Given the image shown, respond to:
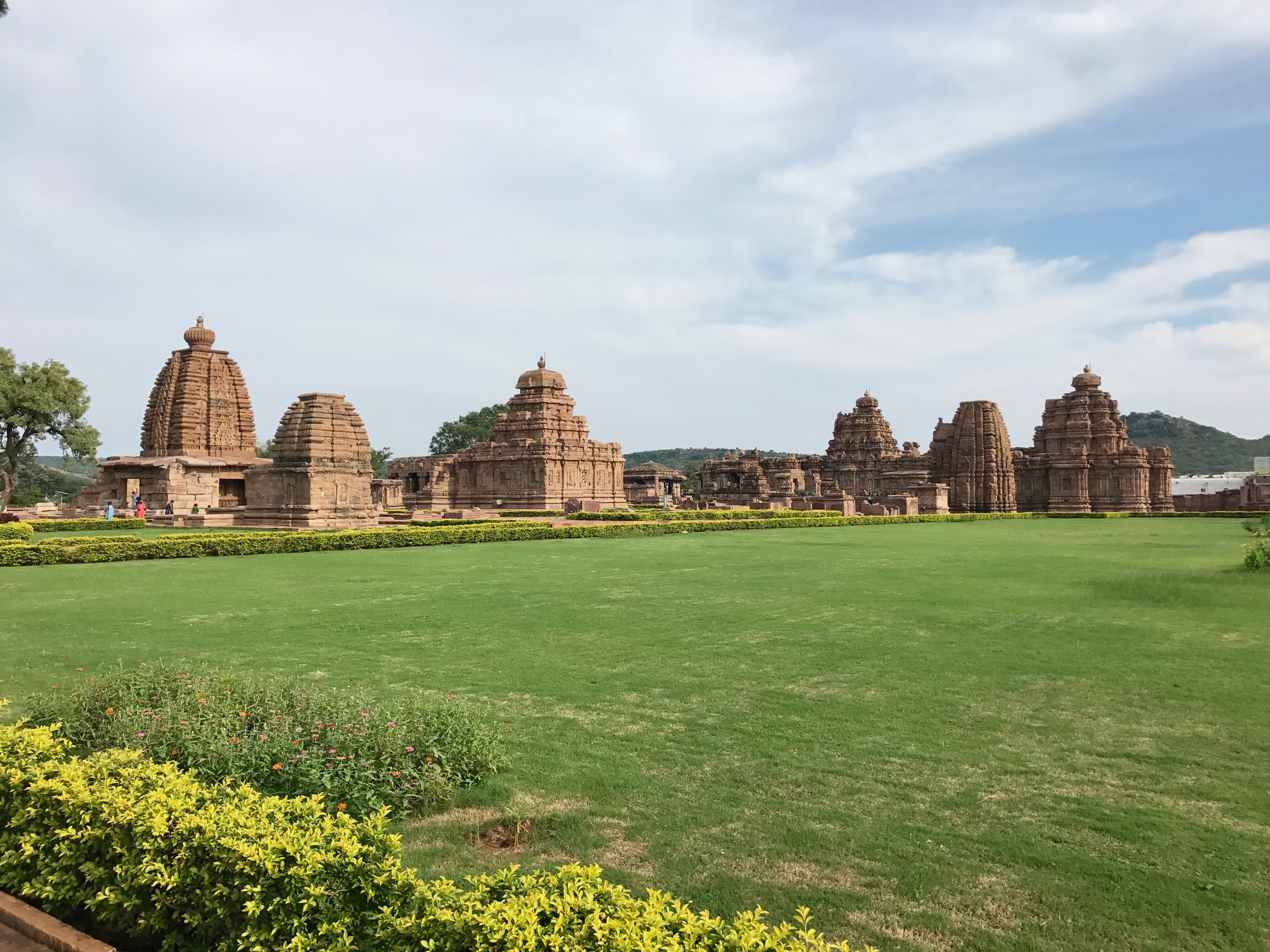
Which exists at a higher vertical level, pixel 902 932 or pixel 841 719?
pixel 841 719

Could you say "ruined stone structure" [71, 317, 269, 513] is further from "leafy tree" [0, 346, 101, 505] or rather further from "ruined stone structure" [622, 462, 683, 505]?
"ruined stone structure" [622, 462, 683, 505]

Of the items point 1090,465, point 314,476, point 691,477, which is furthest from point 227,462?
point 691,477

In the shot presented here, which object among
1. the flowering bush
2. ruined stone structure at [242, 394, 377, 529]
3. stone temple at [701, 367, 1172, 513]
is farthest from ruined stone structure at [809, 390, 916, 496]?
the flowering bush

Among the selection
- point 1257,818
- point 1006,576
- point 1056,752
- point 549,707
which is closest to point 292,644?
point 549,707

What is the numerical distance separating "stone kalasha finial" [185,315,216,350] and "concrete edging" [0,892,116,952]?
3726 cm

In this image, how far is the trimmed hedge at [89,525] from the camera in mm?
25531

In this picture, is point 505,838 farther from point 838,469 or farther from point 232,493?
point 838,469

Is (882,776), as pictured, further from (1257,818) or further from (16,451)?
(16,451)

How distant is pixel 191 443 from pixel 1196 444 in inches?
4785

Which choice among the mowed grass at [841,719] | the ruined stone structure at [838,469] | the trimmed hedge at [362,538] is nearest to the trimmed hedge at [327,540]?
the trimmed hedge at [362,538]

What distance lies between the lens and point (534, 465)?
41938mm

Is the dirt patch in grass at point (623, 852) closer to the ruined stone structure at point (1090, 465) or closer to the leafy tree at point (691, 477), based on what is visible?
the ruined stone structure at point (1090, 465)

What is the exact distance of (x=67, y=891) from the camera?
355 cm

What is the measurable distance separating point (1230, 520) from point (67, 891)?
44983 mm
